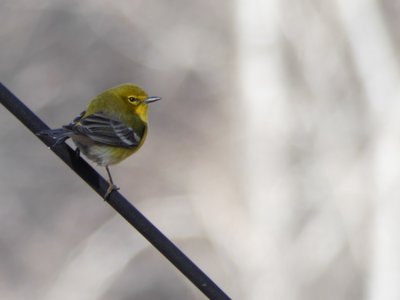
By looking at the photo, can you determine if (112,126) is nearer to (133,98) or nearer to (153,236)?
(133,98)

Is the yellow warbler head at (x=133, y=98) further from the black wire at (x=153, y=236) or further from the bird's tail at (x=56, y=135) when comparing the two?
the black wire at (x=153, y=236)

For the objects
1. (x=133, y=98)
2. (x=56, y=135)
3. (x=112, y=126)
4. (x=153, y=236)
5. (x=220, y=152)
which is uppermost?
(x=56, y=135)

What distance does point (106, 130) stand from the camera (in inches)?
191

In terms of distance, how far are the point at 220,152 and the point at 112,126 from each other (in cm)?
851

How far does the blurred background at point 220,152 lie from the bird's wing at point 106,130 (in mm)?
5956

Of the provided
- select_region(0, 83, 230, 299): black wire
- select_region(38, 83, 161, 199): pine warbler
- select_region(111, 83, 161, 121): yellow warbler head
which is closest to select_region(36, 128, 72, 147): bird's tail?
select_region(0, 83, 230, 299): black wire

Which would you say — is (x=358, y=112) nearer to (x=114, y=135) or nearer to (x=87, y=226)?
(x=87, y=226)

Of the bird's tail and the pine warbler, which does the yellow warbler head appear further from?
the bird's tail

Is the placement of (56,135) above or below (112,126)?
above

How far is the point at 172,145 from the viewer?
13969 millimetres

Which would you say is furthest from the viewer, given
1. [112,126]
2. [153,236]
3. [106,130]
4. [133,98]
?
[133,98]

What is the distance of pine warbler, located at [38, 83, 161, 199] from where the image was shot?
4648 millimetres

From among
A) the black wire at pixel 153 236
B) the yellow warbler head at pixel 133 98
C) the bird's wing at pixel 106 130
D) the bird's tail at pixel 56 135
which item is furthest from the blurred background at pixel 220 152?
the black wire at pixel 153 236

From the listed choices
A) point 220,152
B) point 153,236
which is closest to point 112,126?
point 153,236
